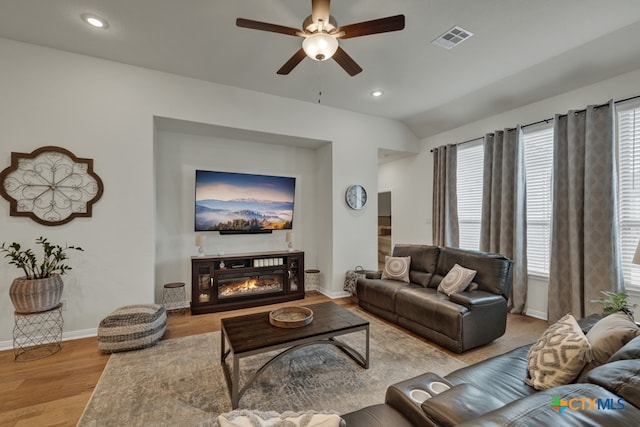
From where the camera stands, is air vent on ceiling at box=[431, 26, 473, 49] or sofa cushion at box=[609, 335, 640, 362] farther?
air vent on ceiling at box=[431, 26, 473, 49]

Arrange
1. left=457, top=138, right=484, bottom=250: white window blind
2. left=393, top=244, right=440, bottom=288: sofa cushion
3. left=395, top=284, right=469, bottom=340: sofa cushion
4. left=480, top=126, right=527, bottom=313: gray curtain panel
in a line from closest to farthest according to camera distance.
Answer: left=395, top=284, right=469, bottom=340: sofa cushion → left=393, top=244, right=440, bottom=288: sofa cushion → left=480, top=126, right=527, bottom=313: gray curtain panel → left=457, top=138, right=484, bottom=250: white window blind

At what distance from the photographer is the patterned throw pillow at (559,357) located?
1.38m

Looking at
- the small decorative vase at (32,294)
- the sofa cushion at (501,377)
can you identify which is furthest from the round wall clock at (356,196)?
the small decorative vase at (32,294)

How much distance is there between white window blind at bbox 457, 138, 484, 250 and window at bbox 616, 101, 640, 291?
1.69m

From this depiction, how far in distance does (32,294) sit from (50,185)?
1.21 meters

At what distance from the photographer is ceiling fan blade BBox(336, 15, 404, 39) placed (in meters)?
2.04

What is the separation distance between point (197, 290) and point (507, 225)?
468 cm

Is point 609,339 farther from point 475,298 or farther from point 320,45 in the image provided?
point 320,45

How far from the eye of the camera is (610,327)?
1483 millimetres

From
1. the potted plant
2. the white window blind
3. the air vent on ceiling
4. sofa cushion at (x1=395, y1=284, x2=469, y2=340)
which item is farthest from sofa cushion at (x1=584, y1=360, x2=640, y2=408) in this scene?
the potted plant

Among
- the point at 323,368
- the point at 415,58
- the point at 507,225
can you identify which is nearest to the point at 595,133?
the point at 507,225

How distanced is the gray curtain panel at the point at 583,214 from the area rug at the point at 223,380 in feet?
6.72

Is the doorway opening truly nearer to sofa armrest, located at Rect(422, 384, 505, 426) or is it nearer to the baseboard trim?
the baseboard trim

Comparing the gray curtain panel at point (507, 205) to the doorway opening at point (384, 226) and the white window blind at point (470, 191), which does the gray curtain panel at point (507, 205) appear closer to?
the white window blind at point (470, 191)
